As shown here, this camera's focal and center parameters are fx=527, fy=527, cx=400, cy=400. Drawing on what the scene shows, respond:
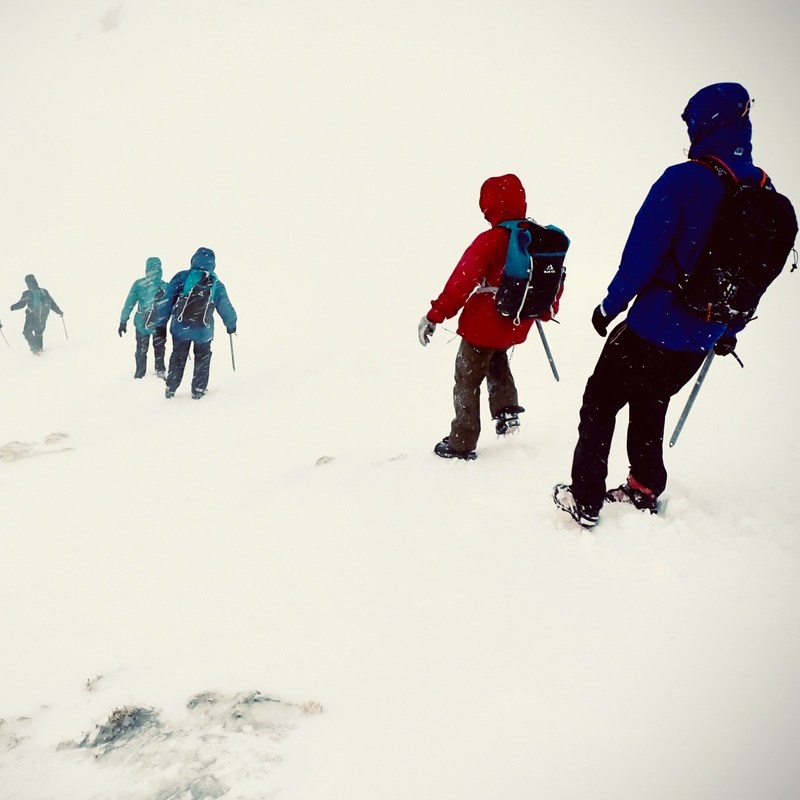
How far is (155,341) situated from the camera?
9.62 m

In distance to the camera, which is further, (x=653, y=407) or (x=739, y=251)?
(x=653, y=407)

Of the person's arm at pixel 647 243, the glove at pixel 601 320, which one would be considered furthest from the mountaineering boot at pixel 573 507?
the person's arm at pixel 647 243

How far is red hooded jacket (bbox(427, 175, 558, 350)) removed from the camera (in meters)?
3.59

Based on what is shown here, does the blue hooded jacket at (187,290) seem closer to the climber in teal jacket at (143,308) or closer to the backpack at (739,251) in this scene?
the climber in teal jacket at (143,308)

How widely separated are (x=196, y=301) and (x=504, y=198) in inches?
233

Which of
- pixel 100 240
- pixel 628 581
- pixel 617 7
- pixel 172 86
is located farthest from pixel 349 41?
pixel 628 581

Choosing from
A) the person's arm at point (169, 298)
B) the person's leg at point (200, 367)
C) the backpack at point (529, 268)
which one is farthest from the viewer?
the person's leg at point (200, 367)

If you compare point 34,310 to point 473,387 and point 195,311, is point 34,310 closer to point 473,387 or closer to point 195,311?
point 195,311

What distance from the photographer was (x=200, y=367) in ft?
28.1

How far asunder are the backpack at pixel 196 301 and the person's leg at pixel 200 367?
0.45 meters

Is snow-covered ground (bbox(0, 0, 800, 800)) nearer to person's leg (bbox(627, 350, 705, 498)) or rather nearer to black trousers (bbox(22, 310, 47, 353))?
person's leg (bbox(627, 350, 705, 498))

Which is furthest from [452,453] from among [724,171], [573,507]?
[724,171]

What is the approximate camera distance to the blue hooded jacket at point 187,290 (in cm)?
802

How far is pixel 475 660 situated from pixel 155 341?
9162 mm
